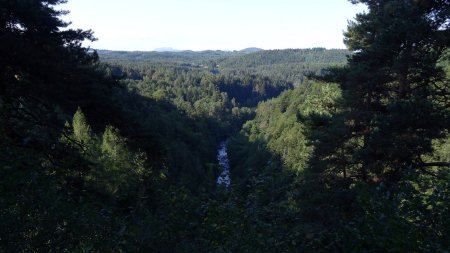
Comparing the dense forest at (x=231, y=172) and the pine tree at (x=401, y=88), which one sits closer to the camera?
the dense forest at (x=231, y=172)

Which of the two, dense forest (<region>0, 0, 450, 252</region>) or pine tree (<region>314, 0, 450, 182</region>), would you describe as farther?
pine tree (<region>314, 0, 450, 182</region>)

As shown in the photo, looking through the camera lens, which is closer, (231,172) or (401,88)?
(231,172)

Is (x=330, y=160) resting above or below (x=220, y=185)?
below

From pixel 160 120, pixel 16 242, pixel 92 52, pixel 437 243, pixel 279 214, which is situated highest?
pixel 92 52

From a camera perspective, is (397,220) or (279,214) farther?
(279,214)

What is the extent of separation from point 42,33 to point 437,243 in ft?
27.1

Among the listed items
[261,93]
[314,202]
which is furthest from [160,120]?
[261,93]

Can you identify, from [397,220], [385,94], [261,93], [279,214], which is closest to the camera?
[397,220]

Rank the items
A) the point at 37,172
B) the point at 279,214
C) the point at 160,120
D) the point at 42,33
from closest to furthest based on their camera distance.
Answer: the point at 37,172 → the point at 279,214 → the point at 42,33 → the point at 160,120

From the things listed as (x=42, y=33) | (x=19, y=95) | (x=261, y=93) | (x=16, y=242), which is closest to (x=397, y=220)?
(x=16, y=242)

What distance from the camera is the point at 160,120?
54312 mm

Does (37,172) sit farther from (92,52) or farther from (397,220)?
(92,52)

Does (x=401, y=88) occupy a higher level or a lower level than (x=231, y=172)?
higher

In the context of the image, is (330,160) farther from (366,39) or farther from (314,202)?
(366,39)
